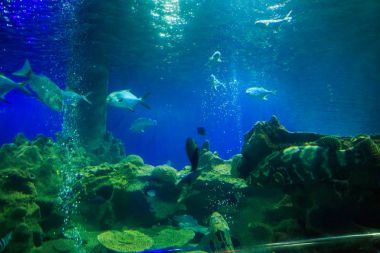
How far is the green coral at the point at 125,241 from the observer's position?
586cm

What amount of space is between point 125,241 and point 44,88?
5.98m

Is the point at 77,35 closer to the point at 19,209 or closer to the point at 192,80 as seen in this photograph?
the point at 19,209

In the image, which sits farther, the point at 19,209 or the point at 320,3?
the point at 320,3

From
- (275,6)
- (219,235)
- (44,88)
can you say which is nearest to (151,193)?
(219,235)

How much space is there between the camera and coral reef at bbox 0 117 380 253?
5008 millimetres

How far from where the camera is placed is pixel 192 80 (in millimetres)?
33656

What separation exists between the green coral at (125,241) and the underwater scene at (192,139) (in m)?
0.04

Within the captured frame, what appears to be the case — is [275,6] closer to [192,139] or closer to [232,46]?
[232,46]

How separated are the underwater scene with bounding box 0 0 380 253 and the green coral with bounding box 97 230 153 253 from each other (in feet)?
0.14

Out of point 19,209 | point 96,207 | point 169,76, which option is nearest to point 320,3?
point 96,207

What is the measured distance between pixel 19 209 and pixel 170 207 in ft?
11.4

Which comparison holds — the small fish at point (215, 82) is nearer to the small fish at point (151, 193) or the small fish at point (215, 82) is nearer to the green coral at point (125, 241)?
the small fish at point (151, 193)

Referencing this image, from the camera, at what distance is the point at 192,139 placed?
4.30 m

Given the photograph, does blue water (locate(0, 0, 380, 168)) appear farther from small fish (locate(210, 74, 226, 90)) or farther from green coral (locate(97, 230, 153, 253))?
green coral (locate(97, 230, 153, 253))
